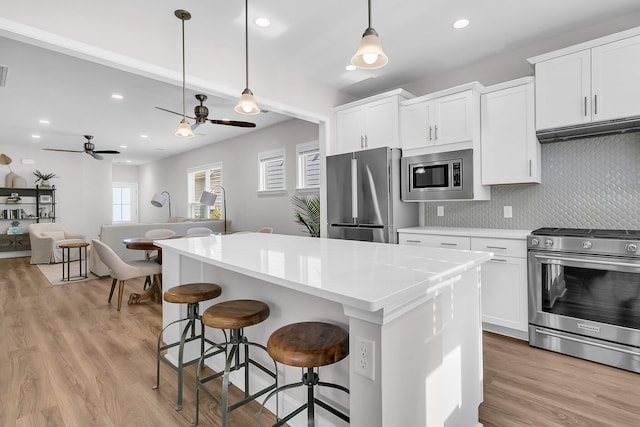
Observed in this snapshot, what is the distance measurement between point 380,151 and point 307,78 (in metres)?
1.29

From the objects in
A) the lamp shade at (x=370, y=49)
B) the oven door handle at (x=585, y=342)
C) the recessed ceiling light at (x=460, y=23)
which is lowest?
the oven door handle at (x=585, y=342)

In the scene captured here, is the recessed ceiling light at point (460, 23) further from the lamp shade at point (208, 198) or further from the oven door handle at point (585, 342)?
the lamp shade at point (208, 198)

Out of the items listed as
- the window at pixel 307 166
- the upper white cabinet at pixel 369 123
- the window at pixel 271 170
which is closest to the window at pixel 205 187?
the window at pixel 271 170

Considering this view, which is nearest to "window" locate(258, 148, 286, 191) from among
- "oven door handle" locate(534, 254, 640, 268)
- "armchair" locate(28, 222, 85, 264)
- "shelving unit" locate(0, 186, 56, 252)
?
"oven door handle" locate(534, 254, 640, 268)

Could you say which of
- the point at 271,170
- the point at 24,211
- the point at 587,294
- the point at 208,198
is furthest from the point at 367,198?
the point at 24,211

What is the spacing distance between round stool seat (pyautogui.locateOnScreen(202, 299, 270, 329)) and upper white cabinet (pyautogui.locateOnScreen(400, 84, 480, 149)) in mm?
2589

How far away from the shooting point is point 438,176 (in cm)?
351

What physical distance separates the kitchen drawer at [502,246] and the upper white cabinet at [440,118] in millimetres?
1006

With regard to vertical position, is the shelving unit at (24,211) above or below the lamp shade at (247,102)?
below

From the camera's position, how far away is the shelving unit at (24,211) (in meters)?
8.02

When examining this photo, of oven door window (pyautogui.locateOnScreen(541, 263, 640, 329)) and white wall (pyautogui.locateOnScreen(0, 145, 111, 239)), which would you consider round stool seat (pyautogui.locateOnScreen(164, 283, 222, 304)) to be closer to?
oven door window (pyautogui.locateOnScreen(541, 263, 640, 329))

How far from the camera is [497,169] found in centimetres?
320

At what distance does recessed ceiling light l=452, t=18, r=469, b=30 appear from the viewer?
2809mm

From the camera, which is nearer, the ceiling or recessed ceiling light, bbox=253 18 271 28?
the ceiling
